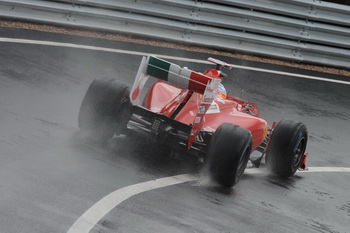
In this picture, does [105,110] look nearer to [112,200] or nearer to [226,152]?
[226,152]

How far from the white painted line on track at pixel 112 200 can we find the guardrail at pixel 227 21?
687 cm

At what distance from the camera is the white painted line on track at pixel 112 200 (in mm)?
6996

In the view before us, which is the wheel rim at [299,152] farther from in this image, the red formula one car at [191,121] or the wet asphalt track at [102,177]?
the wet asphalt track at [102,177]

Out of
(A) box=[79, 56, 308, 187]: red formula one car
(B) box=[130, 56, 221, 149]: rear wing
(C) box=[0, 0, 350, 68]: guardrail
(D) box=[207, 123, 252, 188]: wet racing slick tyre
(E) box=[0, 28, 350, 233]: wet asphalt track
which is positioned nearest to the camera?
(E) box=[0, 28, 350, 233]: wet asphalt track

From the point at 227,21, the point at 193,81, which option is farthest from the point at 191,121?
the point at 227,21

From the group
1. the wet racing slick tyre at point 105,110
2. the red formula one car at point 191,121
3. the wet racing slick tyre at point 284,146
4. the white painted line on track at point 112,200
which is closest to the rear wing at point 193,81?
the red formula one car at point 191,121

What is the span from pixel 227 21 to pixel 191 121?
764cm

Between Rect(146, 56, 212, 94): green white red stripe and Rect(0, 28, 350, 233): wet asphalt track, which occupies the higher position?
Rect(146, 56, 212, 94): green white red stripe

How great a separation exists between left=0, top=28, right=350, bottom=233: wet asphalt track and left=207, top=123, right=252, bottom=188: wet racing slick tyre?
0.66 feet

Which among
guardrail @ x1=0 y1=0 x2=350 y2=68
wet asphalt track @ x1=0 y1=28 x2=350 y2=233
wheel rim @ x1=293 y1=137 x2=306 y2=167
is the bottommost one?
wet asphalt track @ x1=0 y1=28 x2=350 y2=233

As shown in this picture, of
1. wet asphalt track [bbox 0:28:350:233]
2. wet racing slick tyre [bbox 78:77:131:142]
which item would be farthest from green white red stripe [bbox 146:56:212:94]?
wet asphalt track [bbox 0:28:350:233]

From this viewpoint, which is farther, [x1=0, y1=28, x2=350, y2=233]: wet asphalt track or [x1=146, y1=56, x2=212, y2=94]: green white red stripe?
[x1=146, y1=56, x2=212, y2=94]: green white red stripe

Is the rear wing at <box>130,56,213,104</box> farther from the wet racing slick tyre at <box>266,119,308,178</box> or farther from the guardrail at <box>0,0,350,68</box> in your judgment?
the guardrail at <box>0,0,350,68</box>

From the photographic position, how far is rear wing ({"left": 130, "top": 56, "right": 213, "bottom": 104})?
9477mm
